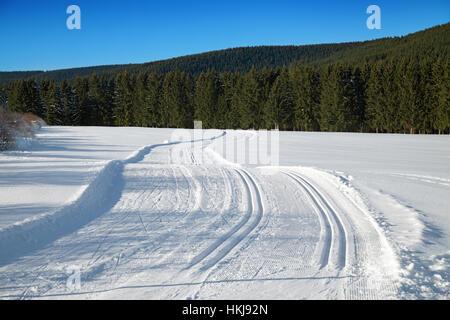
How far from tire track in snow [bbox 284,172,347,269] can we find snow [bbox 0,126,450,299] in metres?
0.02

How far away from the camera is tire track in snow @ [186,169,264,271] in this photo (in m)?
3.81

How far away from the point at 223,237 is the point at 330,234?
1.64 meters

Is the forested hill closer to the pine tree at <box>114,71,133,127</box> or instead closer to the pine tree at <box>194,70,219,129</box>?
the pine tree at <box>114,71,133,127</box>

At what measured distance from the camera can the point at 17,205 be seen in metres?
5.85

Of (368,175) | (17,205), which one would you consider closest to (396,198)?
(368,175)

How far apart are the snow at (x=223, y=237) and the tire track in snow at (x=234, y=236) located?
19 millimetres

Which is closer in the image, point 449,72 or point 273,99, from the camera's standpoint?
point 449,72

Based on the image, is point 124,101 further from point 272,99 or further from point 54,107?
point 272,99

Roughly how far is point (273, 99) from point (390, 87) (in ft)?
45.5

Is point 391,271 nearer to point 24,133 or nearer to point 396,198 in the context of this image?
point 396,198

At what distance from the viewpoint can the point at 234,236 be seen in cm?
461

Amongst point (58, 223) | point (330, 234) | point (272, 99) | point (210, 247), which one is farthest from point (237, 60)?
point (210, 247)

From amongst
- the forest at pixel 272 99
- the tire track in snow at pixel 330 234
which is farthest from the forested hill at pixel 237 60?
the tire track in snow at pixel 330 234

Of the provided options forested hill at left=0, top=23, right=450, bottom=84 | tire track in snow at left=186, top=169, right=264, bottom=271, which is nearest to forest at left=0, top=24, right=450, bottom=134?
tire track in snow at left=186, top=169, right=264, bottom=271
